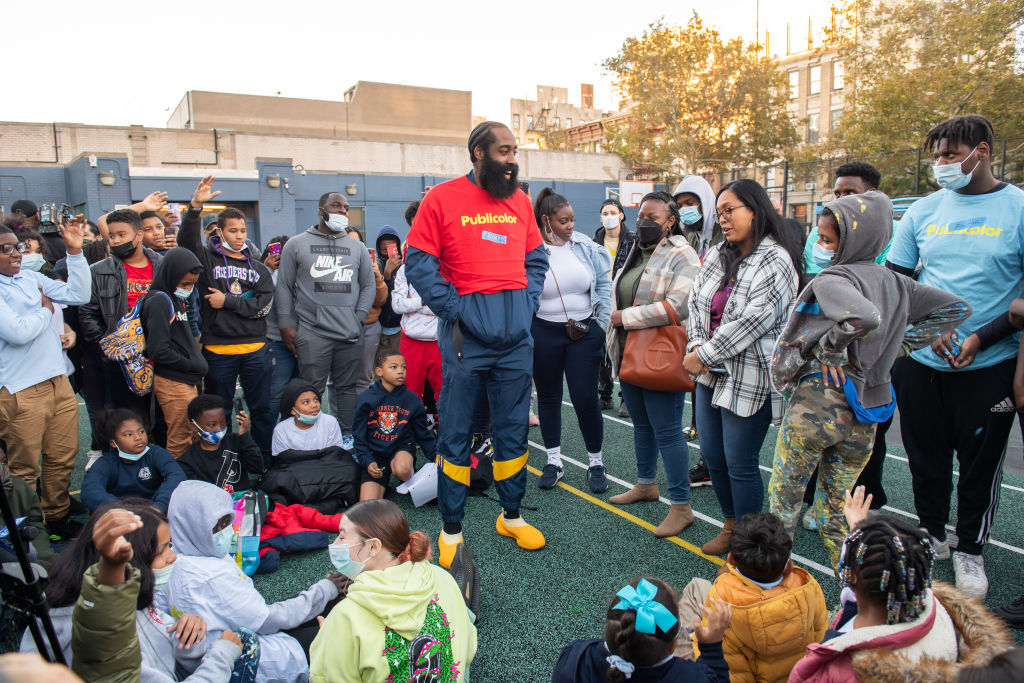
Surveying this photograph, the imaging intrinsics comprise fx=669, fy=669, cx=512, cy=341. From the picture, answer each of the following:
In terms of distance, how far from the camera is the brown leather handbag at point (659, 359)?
147 inches

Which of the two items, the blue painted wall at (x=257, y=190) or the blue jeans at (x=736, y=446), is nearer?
the blue jeans at (x=736, y=446)

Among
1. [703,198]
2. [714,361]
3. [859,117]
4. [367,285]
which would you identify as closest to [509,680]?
[714,361]

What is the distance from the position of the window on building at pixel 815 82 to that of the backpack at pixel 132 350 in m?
52.1

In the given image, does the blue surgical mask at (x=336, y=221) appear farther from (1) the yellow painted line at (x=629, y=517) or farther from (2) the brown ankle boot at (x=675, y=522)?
(2) the brown ankle boot at (x=675, y=522)

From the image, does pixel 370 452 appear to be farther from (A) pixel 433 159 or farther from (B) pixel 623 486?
(A) pixel 433 159

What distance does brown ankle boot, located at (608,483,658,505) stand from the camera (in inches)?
171

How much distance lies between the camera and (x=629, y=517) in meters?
4.20

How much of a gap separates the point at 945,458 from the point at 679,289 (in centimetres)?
159

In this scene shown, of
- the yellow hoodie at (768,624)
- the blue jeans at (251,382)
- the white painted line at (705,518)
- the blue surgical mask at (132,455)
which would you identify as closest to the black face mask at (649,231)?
the white painted line at (705,518)

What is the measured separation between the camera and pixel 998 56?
20781 mm

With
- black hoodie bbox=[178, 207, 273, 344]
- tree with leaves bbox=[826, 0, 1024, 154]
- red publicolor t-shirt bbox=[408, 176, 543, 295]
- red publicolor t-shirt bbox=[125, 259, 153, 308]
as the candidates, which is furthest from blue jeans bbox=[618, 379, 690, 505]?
tree with leaves bbox=[826, 0, 1024, 154]

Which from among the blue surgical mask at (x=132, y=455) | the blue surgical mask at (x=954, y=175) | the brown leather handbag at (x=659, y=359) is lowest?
the blue surgical mask at (x=132, y=455)

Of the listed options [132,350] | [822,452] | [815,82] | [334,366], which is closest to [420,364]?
[334,366]

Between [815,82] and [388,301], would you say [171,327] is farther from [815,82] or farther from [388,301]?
[815,82]
